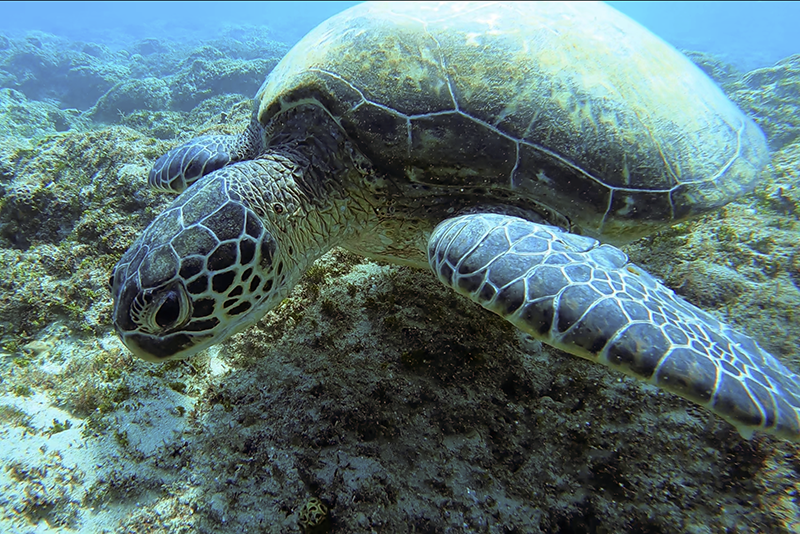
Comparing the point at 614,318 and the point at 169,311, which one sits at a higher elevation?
the point at 614,318

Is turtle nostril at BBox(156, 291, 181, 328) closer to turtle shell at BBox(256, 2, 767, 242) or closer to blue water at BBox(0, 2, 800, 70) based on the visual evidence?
turtle shell at BBox(256, 2, 767, 242)

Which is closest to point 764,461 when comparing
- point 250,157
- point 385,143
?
point 385,143

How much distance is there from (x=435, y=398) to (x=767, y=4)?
9847 cm

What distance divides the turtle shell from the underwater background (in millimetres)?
577

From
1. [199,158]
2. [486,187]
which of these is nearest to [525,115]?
[486,187]

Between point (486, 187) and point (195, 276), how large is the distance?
1.49m

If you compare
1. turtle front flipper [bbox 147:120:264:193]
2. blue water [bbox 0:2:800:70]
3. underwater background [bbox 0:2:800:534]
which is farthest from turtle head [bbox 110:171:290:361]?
blue water [bbox 0:2:800:70]

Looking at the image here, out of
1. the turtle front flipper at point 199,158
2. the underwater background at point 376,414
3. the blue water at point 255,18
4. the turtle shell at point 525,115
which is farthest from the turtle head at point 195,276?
the blue water at point 255,18

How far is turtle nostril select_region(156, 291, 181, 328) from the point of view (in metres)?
1.43

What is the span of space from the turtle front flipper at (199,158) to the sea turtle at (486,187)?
0.93 feet

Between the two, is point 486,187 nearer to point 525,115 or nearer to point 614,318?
point 525,115

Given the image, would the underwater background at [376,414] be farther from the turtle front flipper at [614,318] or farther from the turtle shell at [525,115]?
the turtle shell at [525,115]

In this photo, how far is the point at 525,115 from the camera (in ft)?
5.91

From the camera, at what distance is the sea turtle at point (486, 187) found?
1.32 meters
